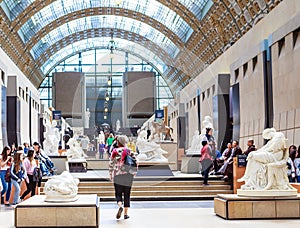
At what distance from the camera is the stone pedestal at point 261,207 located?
40.3ft

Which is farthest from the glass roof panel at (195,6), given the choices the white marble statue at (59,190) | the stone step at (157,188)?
the white marble statue at (59,190)

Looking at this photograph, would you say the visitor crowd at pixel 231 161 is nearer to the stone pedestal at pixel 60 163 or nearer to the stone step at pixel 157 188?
the stone step at pixel 157 188

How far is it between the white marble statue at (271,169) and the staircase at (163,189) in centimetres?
602

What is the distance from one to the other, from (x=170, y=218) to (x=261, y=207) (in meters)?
2.04

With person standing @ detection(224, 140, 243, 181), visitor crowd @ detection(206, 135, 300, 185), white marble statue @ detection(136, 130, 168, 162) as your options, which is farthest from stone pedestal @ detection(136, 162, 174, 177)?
person standing @ detection(224, 140, 243, 181)

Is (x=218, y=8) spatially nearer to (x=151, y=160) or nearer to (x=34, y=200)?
(x=151, y=160)

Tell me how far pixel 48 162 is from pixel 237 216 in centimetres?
1191

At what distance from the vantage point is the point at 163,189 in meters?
19.5

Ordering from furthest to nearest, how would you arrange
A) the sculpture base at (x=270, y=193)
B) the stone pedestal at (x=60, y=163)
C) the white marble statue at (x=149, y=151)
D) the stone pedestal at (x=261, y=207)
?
the stone pedestal at (x=60, y=163), the white marble statue at (x=149, y=151), the sculpture base at (x=270, y=193), the stone pedestal at (x=261, y=207)

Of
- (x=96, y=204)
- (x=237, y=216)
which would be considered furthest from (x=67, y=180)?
(x=237, y=216)

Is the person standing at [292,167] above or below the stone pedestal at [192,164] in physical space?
above

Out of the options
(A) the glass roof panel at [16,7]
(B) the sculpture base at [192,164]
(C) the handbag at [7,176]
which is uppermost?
(A) the glass roof panel at [16,7]

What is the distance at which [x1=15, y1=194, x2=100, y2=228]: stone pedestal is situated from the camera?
1098 cm

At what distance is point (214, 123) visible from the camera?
111 ft
